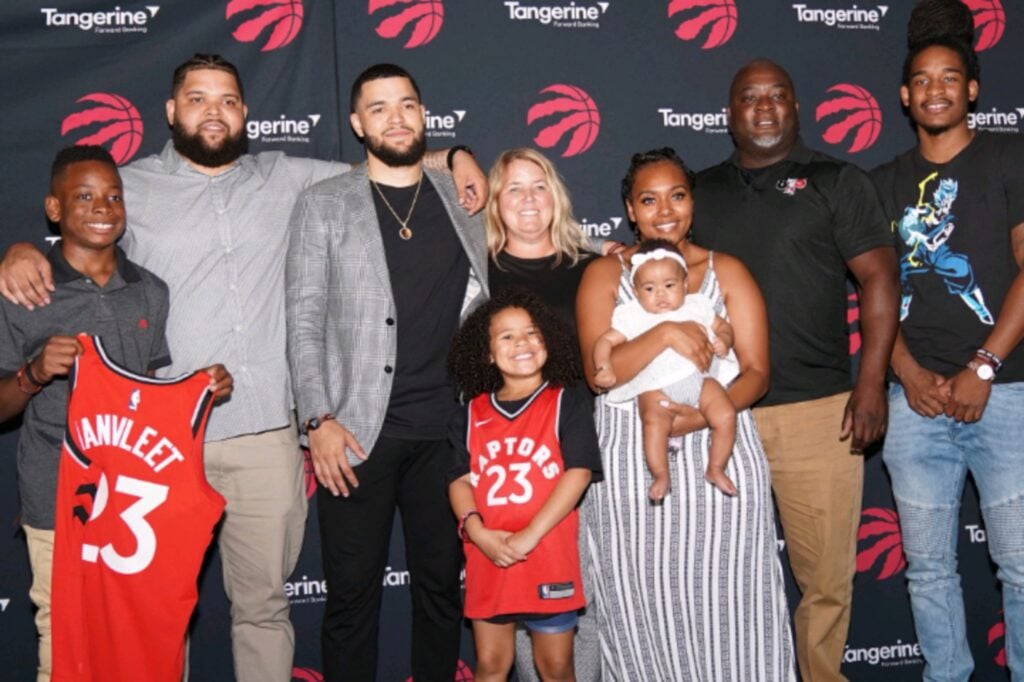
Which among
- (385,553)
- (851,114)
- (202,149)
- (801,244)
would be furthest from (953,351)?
(202,149)

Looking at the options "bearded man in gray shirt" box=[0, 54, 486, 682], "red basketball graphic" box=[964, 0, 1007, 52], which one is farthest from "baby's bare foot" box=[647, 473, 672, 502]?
"red basketball graphic" box=[964, 0, 1007, 52]

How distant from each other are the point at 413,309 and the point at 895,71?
249 centimetres

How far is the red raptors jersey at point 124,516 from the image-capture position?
8.78 ft

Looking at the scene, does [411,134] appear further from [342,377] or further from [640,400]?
[640,400]

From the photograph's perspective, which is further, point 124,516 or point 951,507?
point 951,507

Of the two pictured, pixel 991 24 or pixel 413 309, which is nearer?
pixel 413 309

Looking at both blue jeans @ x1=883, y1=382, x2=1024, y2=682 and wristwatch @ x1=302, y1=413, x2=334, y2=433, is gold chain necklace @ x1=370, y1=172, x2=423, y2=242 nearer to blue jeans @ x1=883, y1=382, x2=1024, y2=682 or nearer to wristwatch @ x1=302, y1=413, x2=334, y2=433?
wristwatch @ x1=302, y1=413, x2=334, y2=433

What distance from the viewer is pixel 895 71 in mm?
4141

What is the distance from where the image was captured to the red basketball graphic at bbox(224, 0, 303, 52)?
3701 mm

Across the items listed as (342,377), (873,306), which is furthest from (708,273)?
(342,377)

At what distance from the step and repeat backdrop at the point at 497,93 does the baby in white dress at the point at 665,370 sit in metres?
1.20

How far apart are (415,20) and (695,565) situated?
239 cm

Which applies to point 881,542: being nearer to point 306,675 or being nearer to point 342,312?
point 306,675

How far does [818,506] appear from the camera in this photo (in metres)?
3.23
